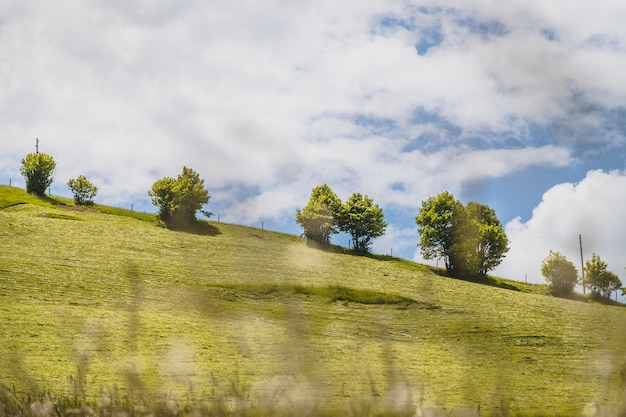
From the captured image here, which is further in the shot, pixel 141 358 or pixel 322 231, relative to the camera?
pixel 322 231

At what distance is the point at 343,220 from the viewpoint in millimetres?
118688

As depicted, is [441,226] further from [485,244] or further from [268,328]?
[268,328]

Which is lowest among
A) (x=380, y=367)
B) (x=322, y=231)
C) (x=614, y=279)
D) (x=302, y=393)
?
(x=380, y=367)

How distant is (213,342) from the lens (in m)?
35.4

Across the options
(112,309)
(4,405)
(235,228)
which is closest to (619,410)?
(4,405)

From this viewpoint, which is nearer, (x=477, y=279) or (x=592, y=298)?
(x=477, y=279)

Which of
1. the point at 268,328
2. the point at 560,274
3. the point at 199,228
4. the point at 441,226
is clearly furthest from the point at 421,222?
the point at 268,328

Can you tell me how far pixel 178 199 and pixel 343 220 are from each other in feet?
110

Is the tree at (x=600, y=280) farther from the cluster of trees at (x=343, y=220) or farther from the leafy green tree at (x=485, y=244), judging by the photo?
the cluster of trees at (x=343, y=220)

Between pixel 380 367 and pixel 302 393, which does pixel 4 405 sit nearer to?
pixel 302 393

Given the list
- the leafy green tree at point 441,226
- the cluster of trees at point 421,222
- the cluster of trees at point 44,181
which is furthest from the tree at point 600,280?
the cluster of trees at point 44,181

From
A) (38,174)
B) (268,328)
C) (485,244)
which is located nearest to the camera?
(268,328)

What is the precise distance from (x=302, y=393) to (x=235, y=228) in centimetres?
11051

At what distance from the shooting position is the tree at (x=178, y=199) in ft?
349
